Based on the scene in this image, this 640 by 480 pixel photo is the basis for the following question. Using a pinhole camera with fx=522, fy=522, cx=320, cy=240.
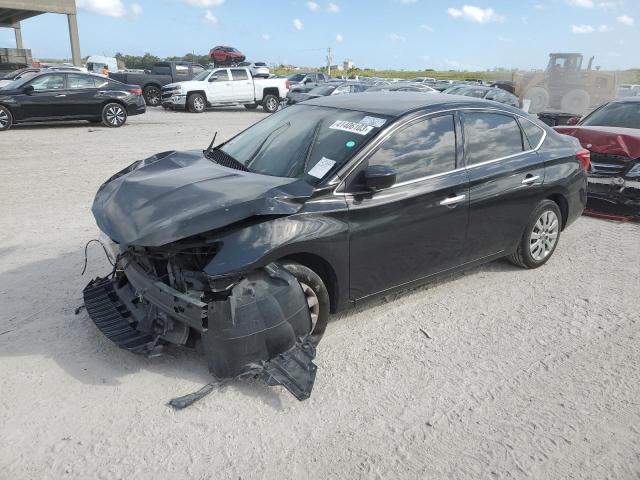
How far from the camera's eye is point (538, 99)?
2142 cm

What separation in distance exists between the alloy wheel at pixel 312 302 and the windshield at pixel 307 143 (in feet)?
2.44

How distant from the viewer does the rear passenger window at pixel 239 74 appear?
21772 millimetres

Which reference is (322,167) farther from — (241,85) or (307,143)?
(241,85)

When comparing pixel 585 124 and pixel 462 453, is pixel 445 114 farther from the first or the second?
pixel 585 124

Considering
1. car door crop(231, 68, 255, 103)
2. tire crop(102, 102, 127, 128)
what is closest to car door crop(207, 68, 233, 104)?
car door crop(231, 68, 255, 103)

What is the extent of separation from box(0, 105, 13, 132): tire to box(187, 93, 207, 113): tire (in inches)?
299

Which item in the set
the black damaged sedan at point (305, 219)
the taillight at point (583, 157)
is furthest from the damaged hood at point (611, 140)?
the black damaged sedan at point (305, 219)

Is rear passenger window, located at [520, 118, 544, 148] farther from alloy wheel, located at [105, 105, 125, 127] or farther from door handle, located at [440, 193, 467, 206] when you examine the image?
alloy wheel, located at [105, 105, 125, 127]

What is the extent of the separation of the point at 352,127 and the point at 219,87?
18.6m

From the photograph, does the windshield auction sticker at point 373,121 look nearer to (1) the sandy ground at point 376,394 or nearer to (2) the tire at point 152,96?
(1) the sandy ground at point 376,394

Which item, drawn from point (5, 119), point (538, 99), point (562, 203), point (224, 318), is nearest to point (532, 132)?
point (562, 203)

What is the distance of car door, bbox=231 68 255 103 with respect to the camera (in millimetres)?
21703

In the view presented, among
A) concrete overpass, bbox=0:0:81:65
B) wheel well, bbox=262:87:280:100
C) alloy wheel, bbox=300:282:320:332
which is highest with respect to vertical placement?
concrete overpass, bbox=0:0:81:65

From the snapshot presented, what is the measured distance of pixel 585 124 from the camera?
813 centimetres
